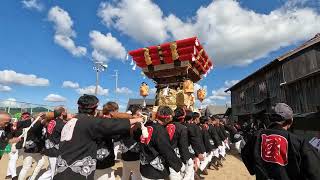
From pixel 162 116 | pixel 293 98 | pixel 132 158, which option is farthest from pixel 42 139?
pixel 293 98

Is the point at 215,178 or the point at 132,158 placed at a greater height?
the point at 132,158

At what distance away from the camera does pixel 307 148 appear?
8.93ft

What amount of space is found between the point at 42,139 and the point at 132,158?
2.89 meters

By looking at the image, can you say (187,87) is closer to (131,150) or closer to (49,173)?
(131,150)

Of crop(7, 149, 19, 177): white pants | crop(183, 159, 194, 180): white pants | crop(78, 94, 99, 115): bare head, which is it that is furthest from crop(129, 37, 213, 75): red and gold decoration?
crop(78, 94, 99, 115): bare head

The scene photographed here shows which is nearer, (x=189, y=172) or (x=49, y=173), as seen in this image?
(x=49, y=173)

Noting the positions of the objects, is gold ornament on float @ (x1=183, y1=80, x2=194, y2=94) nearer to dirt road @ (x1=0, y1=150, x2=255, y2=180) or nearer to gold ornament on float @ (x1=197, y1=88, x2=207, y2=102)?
gold ornament on float @ (x1=197, y1=88, x2=207, y2=102)

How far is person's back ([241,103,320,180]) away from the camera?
269cm

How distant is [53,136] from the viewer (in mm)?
5883

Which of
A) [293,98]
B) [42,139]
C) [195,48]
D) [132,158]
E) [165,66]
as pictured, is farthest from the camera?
[293,98]

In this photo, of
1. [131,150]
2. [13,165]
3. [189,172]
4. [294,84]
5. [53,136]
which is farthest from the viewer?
[294,84]

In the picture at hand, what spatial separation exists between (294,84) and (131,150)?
13937mm

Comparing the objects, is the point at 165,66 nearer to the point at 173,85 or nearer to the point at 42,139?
the point at 173,85

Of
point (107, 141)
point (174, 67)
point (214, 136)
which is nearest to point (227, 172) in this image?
point (214, 136)
